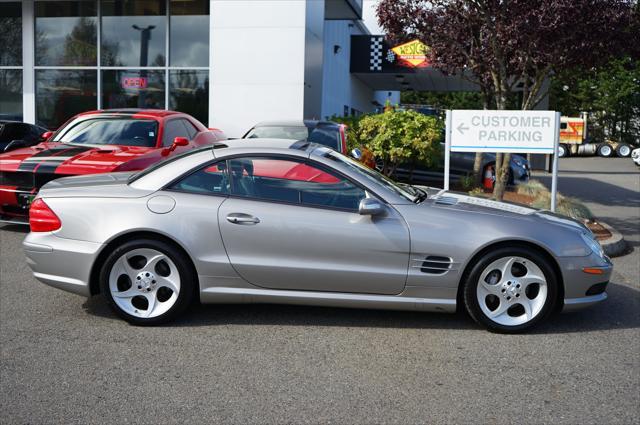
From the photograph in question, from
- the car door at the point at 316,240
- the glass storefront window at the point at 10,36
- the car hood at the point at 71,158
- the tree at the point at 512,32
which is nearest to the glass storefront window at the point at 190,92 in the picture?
the glass storefront window at the point at 10,36

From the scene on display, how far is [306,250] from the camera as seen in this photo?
520 cm

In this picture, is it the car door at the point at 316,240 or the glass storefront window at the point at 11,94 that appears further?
the glass storefront window at the point at 11,94

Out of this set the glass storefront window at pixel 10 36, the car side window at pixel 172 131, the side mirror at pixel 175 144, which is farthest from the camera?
the glass storefront window at pixel 10 36

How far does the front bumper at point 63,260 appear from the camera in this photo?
17.4 ft

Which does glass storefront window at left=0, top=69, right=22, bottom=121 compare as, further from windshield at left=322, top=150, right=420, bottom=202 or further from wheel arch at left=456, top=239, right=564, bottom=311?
wheel arch at left=456, top=239, right=564, bottom=311

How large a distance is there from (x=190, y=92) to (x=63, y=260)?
12.5 meters

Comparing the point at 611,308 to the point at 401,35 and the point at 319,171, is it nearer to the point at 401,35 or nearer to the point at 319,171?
the point at 319,171

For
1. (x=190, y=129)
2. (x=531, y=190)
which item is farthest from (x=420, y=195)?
(x=531, y=190)

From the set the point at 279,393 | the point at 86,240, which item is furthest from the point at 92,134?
the point at 279,393

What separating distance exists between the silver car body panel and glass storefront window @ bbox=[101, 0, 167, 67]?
509 inches

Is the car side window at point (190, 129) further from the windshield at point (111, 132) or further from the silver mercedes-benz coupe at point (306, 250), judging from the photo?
the silver mercedes-benz coupe at point (306, 250)

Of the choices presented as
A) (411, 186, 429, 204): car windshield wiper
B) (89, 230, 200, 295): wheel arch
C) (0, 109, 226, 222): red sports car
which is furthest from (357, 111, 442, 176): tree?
(89, 230, 200, 295): wheel arch

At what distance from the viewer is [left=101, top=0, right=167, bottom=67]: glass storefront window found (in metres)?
17.5

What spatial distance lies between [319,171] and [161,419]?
236 centimetres
